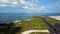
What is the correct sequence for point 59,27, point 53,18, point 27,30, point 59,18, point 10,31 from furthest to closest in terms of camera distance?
point 53,18, point 59,18, point 59,27, point 27,30, point 10,31

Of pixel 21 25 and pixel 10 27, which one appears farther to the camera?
pixel 21 25

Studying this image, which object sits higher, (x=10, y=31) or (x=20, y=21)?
(x=20, y=21)

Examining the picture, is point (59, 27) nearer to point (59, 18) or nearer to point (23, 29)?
point (59, 18)

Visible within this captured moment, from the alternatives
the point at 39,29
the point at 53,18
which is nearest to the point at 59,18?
the point at 53,18

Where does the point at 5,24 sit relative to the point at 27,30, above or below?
above

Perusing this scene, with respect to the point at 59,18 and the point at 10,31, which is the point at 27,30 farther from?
the point at 59,18

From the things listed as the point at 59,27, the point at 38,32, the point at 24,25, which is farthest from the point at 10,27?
the point at 59,27

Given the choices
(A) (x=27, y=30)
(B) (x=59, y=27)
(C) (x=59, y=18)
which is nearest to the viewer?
(A) (x=27, y=30)

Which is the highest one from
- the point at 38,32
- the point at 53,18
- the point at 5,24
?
the point at 53,18

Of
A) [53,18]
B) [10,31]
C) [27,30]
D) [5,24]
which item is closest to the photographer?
[10,31]
